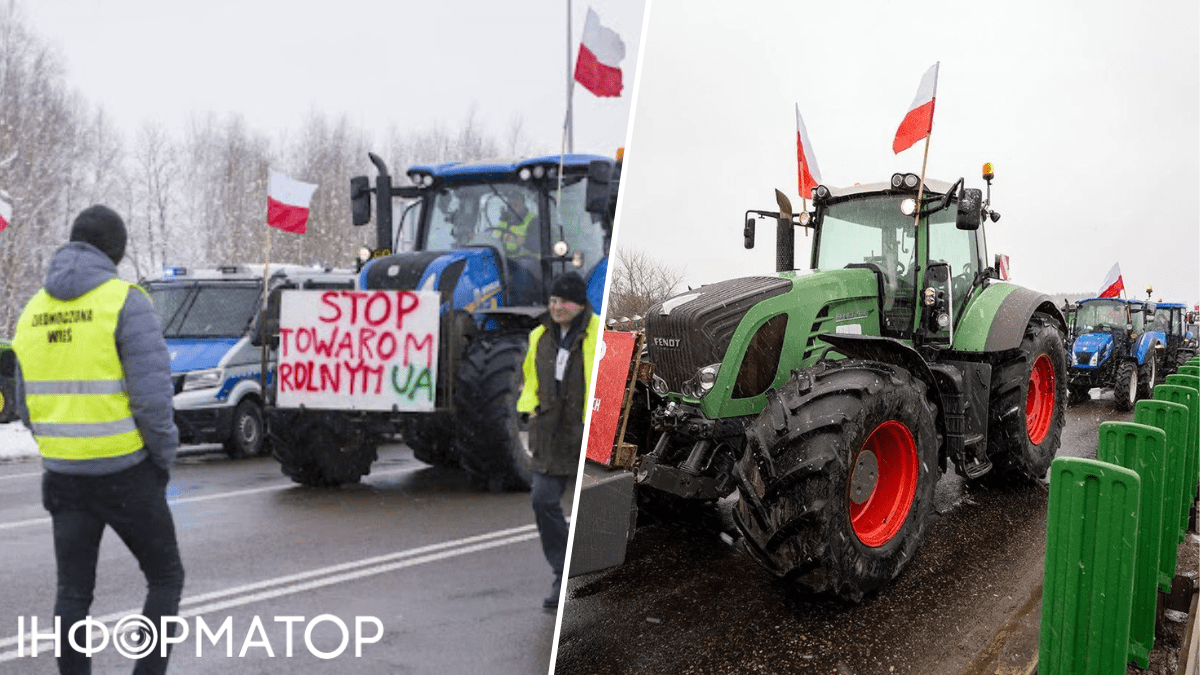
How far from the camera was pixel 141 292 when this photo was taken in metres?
1.26

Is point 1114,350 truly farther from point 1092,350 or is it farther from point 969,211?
point 969,211

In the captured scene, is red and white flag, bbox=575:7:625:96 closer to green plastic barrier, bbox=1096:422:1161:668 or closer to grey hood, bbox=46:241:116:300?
grey hood, bbox=46:241:116:300

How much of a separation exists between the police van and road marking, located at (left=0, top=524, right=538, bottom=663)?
0.79ft

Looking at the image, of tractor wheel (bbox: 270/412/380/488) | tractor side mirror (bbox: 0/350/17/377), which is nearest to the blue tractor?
tractor wheel (bbox: 270/412/380/488)

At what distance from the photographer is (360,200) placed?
58.9 inches

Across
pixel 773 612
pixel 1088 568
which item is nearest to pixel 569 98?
pixel 1088 568

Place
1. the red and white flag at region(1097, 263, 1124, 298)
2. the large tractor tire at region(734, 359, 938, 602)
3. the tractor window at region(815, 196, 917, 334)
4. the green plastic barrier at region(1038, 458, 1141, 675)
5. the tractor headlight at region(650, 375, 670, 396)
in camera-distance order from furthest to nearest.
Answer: the red and white flag at region(1097, 263, 1124, 298) → the tractor window at region(815, 196, 917, 334) → the tractor headlight at region(650, 375, 670, 396) → the large tractor tire at region(734, 359, 938, 602) → the green plastic barrier at region(1038, 458, 1141, 675)

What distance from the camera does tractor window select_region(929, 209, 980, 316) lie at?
13.1 feet

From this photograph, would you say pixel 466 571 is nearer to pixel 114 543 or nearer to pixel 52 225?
pixel 114 543

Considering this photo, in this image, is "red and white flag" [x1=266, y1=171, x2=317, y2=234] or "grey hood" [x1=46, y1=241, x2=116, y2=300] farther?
"red and white flag" [x1=266, y1=171, x2=317, y2=234]

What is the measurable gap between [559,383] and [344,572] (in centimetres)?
52

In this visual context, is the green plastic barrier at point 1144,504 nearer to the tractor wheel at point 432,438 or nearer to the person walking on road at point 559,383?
the person walking on road at point 559,383

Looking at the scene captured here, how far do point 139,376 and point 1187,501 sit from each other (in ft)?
12.7

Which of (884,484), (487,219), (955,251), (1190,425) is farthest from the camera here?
(955,251)
